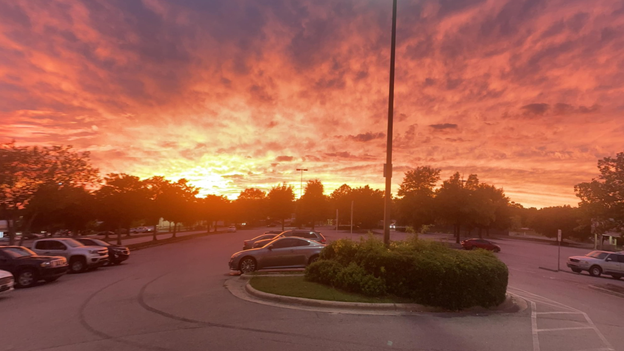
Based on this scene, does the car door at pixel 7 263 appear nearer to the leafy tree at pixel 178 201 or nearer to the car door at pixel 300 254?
the car door at pixel 300 254

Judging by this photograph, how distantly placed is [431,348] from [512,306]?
536 centimetres

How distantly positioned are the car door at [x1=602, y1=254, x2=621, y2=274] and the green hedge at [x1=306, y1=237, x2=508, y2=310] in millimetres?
17443

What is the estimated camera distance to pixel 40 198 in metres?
25.2

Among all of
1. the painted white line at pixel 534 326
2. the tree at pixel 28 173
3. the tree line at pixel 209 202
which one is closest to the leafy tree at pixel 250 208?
the tree line at pixel 209 202

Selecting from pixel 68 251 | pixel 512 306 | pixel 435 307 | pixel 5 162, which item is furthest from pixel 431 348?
pixel 5 162

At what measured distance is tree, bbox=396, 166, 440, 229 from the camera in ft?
164

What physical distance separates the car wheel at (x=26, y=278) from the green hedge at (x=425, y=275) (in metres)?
10.6


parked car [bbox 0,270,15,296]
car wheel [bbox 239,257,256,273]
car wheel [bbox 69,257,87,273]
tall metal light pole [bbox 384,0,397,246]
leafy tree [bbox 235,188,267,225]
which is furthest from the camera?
leafy tree [bbox 235,188,267,225]

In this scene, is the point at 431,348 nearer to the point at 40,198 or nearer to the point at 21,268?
the point at 21,268

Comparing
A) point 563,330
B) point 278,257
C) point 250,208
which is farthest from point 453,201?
point 250,208

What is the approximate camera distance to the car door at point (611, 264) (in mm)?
24258

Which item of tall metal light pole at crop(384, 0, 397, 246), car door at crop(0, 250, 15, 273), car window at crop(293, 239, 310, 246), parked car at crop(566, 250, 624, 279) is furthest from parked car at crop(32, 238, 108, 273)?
parked car at crop(566, 250, 624, 279)

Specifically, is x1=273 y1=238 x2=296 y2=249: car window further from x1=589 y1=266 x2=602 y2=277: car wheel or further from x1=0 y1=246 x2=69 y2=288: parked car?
x1=589 y1=266 x2=602 y2=277: car wheel

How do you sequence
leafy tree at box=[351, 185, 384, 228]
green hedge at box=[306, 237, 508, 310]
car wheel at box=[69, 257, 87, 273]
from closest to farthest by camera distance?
green hedge at box=[306, 237, 508, 310], car wheel at box=[69, 257, 87, 273], leafy tree at box=[351, 185, 384, 228]
